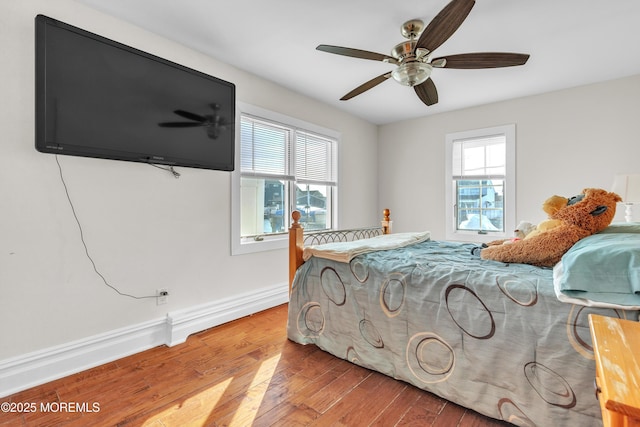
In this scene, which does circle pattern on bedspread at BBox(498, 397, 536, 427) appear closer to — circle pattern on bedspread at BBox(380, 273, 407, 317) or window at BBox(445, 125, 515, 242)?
circle pattern on bedspread at BBox(380, 273, 407, 317)

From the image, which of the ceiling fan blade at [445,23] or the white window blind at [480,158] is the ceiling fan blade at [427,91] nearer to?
the ceiling fan blade at [445,23]

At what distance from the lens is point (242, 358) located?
2.06m

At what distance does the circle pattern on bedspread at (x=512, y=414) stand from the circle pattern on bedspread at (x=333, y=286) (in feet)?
3.13

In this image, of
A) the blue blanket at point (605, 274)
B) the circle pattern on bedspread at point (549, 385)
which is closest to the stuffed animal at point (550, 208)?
the blue blanket at point (605, 274)

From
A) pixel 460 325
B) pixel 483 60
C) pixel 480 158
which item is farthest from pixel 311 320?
pixel 480 158

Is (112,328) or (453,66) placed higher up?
(453,66)

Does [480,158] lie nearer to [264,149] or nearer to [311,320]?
[264,149]

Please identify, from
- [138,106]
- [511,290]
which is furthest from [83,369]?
[511,290]

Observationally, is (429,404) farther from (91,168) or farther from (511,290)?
(91,168)

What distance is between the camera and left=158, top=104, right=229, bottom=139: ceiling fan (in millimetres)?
2367

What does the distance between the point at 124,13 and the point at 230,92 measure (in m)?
0.89

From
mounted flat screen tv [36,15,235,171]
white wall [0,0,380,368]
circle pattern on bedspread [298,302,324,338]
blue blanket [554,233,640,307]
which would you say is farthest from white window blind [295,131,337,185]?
blue blanket [554,233,640,307]

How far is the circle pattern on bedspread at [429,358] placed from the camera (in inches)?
61.1

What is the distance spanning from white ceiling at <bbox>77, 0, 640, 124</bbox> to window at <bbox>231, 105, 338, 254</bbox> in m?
0.53
